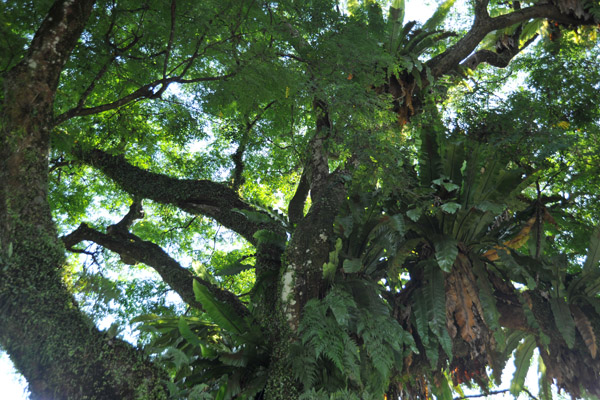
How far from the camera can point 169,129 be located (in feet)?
27.7

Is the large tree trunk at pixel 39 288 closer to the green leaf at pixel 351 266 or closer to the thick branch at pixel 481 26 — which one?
the green leaf at pixel 351 266

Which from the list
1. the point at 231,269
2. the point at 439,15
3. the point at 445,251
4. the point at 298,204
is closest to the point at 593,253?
the point at 445,251

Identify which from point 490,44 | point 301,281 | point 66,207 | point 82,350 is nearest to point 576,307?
point 301,281

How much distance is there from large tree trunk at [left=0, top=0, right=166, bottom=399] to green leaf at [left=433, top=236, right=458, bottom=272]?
2758 millimetres

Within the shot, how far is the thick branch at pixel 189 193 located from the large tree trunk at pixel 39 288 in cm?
243

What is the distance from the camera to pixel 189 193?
6.24 m

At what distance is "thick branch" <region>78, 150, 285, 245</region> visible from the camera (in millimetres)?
5820

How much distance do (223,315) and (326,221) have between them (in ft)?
4.77

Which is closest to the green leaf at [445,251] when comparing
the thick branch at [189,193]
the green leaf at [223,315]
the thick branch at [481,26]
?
the thick branch at [189,193]

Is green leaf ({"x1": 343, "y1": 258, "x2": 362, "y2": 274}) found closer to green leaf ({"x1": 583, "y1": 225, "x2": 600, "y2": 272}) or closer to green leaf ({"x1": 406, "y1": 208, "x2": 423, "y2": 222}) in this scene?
green leaf ({"x1": 406, "y1": 208, "x2": 423, "y2": 222})

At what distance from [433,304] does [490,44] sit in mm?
6976

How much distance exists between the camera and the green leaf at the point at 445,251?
176 inches

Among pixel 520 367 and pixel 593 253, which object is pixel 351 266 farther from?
pixel 520 367

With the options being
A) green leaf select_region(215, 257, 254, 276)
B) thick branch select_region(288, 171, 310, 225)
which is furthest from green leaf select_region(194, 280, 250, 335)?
thick branch select_region(288, 171, 310, 225)
